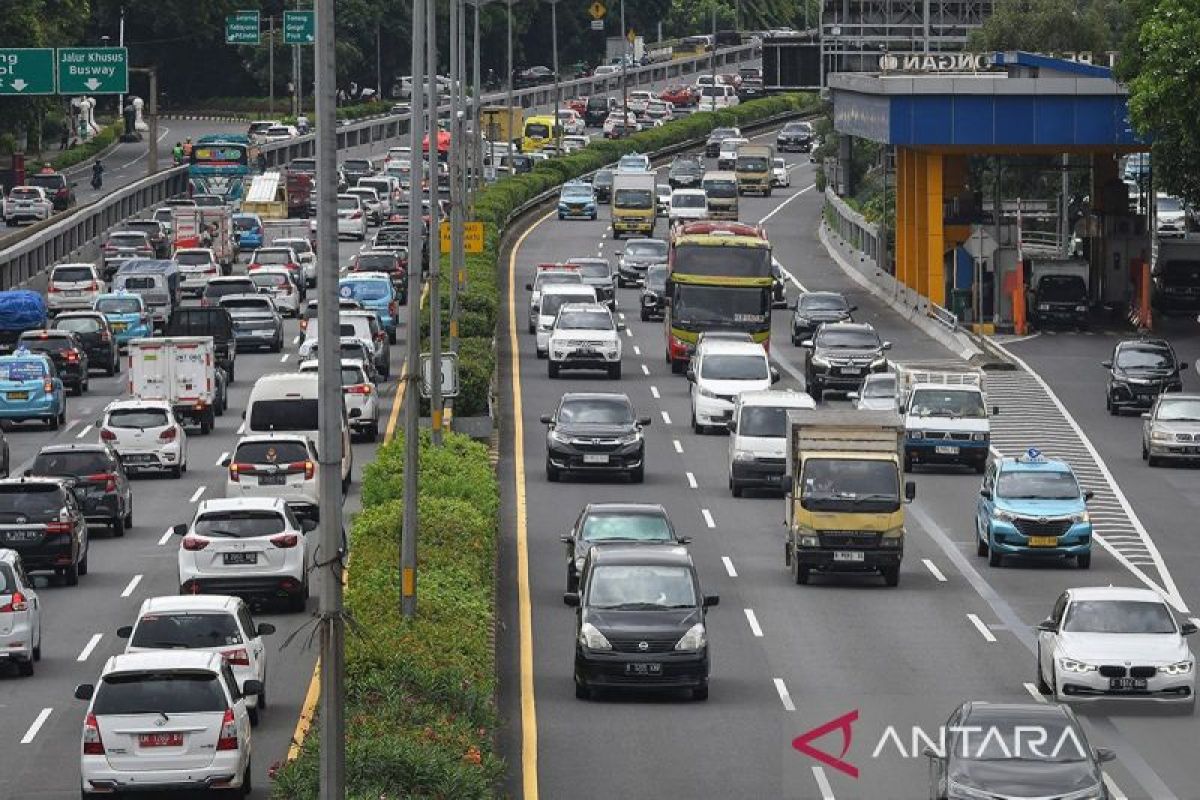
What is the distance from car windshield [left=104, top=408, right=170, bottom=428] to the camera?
49.4m

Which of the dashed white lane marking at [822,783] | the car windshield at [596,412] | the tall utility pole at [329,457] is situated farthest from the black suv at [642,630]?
the car windshield at [596,412]

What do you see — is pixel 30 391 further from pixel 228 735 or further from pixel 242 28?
pixel 242 28

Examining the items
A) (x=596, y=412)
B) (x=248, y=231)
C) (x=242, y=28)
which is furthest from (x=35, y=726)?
(x=242, y=28)

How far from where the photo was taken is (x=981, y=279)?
7319 cm

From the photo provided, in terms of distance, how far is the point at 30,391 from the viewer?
2245 inches

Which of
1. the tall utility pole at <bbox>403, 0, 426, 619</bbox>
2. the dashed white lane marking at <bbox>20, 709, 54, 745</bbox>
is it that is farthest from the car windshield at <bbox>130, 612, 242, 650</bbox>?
the tall utility pole at <bbox>403, 0, 426, 619</bbox>

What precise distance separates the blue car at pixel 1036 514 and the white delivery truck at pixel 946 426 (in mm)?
9950

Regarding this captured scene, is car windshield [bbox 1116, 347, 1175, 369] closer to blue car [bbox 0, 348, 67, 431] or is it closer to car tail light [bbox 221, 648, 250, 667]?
blue car [bbox 0, 348, 67, 431]

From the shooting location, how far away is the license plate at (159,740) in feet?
80.2

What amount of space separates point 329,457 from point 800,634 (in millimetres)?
17412

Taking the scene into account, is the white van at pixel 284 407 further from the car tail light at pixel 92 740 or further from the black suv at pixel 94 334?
the car tail light at pixel 92 740

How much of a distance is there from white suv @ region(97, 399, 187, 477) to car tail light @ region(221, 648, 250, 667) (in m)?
21.4

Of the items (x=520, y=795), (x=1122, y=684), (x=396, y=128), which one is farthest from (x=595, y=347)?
(x=396, y=128)

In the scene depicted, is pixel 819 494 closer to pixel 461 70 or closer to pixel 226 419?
pixel 226 419
